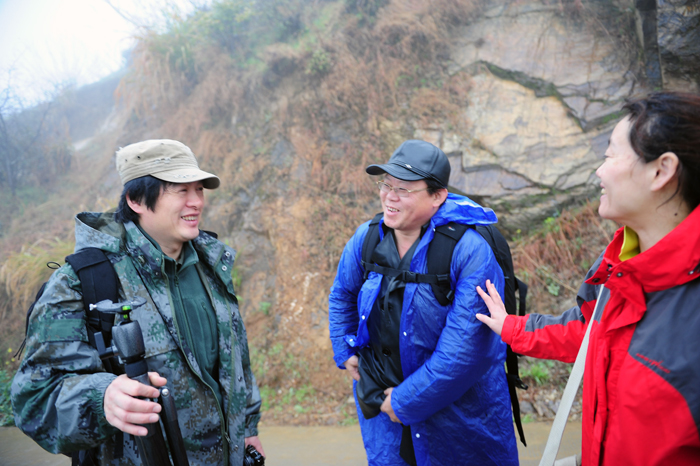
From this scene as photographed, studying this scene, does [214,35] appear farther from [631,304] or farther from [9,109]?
[631,304]

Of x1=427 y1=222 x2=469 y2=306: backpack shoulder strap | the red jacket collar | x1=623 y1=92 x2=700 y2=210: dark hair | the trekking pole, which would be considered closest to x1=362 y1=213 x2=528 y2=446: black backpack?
x1=427 y1=222 x2=469 y2=306: backpack shoulder strap

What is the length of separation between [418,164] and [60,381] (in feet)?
6.99

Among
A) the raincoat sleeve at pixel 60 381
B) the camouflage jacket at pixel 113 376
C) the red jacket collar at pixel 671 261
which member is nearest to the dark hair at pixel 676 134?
the red jacket collar at pixel 671 261

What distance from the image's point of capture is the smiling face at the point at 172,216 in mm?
2162

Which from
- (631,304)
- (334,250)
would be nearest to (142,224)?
(631,304)

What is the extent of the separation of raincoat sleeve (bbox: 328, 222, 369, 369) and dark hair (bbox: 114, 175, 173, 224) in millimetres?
1237

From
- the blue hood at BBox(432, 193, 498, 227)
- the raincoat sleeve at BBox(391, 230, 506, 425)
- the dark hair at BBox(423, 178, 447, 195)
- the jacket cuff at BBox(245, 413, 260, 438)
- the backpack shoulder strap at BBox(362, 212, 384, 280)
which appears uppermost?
the dark hair at BBox(423, 178, 447, 195)

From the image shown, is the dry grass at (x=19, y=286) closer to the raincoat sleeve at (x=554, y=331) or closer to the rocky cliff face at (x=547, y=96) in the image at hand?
the rocky cliff face at (x=547, y=96)

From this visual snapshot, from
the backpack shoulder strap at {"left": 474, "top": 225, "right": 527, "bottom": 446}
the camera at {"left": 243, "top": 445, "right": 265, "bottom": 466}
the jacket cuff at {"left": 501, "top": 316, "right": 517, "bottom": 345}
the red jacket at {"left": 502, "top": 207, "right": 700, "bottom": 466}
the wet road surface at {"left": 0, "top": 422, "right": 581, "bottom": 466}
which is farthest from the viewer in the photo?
the wet road surface at {"left": 0, "top": 422, "right": 581, "bottom": 466}

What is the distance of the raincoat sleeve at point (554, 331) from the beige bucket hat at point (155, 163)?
200 centimetres

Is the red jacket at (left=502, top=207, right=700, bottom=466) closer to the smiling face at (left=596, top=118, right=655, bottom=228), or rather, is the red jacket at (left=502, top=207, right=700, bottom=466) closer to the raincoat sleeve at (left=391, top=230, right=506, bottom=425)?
the smiling face at (left=596, top=118, right=655, bottom=228)

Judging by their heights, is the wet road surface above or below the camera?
below

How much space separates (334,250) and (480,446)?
409 cm

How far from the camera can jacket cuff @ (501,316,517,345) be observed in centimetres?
212
